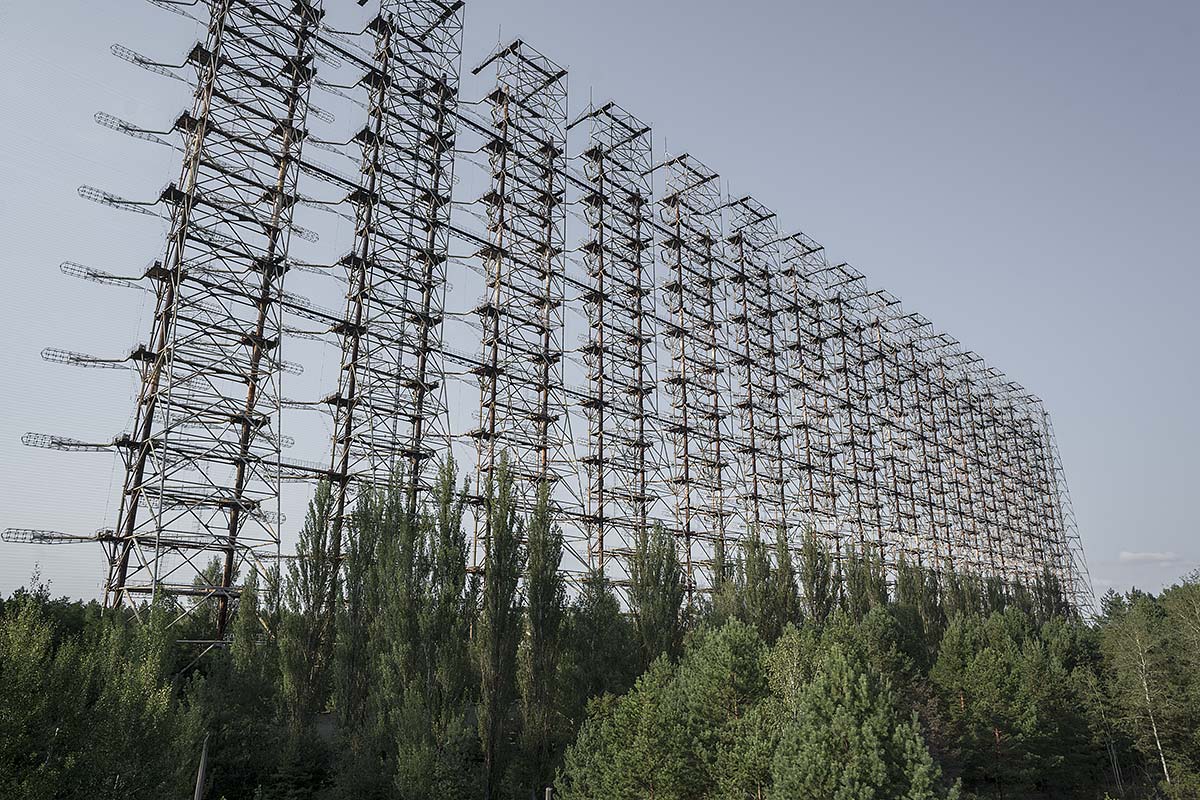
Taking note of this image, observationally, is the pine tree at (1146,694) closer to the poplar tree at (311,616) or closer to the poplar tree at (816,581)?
the poplar tree at (816,581)

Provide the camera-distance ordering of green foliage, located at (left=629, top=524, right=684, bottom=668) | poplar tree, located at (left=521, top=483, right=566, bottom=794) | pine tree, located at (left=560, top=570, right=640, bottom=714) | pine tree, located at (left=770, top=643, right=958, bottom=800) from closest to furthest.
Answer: pine tree, located at (left=770, top=643, right=958, bottom=800)
poplar tree, located at (left=521, top=483, right=566, bottom=794)
pine tree, located at (left=560, top=570, right=640, bottom=714)
green foliage, located at (left=629, top=524, right=684, bottom=668)

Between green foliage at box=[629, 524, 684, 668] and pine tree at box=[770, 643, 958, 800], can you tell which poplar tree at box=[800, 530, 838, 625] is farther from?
pine tree at box=[770, 643, 958, 800]

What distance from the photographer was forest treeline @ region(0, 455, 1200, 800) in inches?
650

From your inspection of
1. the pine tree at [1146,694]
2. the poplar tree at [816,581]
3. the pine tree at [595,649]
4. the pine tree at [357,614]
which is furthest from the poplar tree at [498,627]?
the pine tree at [1146,694]

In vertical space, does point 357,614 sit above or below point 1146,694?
above

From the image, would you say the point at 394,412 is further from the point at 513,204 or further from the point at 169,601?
the point at 513,204

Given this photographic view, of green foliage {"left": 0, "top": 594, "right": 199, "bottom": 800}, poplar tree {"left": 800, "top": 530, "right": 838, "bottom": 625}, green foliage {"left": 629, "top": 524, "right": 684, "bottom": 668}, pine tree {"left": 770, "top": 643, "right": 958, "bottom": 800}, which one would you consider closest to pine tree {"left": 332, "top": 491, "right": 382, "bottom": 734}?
green foliage {"left": 0, "top": 594, "right": 199, "bottom": 800}

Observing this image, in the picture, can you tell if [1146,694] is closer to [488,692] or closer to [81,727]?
[488,692]

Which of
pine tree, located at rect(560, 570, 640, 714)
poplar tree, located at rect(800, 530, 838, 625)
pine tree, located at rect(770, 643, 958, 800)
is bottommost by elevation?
pine tree, located at rect(770, 643, 958, 800)

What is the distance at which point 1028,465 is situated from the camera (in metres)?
93.1

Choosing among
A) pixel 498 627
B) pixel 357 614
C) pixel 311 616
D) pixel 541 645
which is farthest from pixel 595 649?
pixel 311 616

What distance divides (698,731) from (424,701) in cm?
740

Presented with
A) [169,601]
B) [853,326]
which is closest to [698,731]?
[169,601]

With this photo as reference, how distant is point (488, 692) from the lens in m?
22.8
